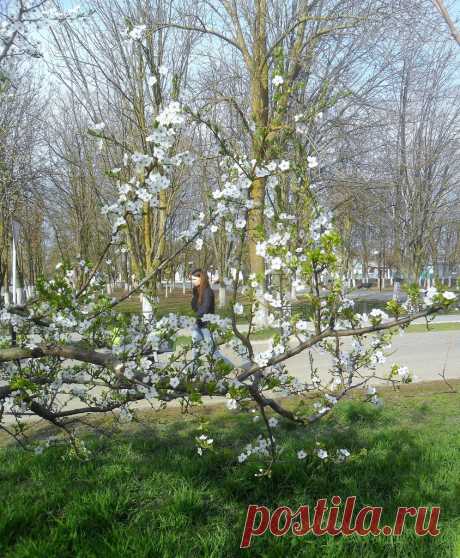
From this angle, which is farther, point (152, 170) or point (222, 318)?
point (222, 318)

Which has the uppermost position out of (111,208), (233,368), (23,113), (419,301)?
(23,113)

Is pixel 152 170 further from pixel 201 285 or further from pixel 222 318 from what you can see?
pixel 201 285

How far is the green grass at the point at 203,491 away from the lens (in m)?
2.83

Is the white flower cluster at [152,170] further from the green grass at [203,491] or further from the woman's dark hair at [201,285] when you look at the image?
the woman's dark hair at [201,285]

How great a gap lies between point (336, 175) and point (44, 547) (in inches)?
432

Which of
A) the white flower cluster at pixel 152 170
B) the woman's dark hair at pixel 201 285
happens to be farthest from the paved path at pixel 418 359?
the white flower cluster at pixel 152 170

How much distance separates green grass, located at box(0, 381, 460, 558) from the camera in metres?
2.83

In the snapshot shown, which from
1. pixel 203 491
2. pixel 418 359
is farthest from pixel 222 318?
pixel 418 359

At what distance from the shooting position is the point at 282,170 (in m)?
2.57

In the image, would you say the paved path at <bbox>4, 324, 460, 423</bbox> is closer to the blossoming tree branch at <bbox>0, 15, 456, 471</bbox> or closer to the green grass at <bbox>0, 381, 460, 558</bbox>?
the green grass at <bbox>0, 381, 460, 558</bbox>

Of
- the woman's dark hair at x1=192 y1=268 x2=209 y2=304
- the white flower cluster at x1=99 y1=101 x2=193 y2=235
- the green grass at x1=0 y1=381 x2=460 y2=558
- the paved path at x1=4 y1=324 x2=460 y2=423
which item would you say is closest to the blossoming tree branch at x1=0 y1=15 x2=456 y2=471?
the white flower cluster at x1=99 y1=101 x2=193 y2=235

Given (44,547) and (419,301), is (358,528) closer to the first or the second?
(419,301)

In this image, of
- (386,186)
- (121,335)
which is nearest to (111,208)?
(121,335)

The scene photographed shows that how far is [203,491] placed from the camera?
3.48 metres
